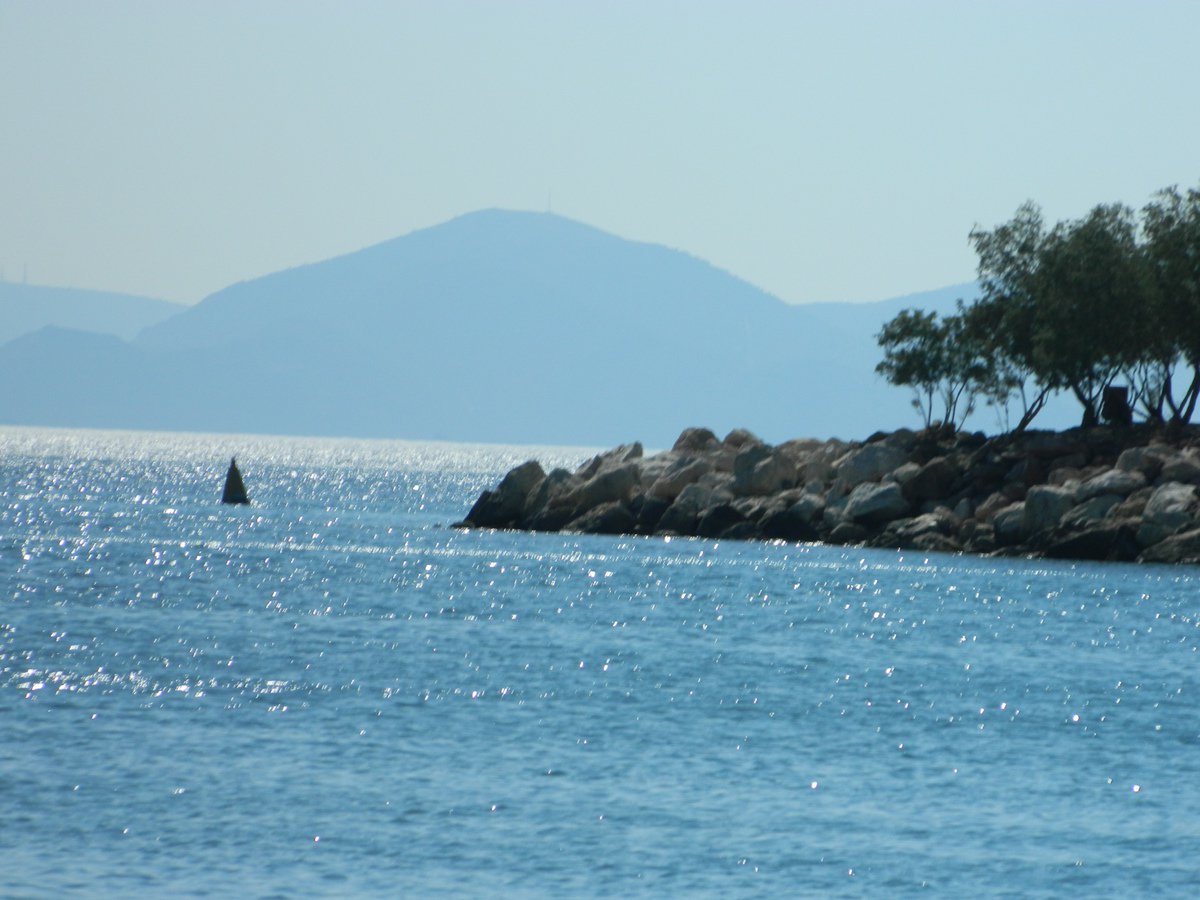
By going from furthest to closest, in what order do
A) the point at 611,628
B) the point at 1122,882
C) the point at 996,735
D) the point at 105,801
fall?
the point at 611,628 < the point at 996,735 < the point at 105,801 < the point at 1122,882

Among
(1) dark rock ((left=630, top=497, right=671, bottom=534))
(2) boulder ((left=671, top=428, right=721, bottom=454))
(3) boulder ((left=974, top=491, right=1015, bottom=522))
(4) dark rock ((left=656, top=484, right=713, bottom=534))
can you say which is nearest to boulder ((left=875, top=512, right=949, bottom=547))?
(3) boulder ((left=974, top=491, right=1015, bottom=522))

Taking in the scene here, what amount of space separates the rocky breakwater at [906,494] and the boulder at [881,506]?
50 mm

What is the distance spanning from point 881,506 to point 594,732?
39.1m

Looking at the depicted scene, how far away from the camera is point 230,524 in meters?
78.7

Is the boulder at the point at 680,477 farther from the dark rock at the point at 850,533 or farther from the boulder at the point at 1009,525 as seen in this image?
the boulder at the point at 1009,525

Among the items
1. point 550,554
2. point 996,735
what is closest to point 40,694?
point 996,735

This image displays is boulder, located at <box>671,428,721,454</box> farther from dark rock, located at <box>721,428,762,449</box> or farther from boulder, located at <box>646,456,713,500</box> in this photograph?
boulder, located at <box>646,456,713,500</box>

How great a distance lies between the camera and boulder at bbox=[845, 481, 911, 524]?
214ft

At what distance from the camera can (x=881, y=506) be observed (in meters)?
65.4

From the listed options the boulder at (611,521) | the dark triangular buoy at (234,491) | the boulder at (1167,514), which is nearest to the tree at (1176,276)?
the boulder at (1167,514)

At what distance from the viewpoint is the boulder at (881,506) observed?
65.4 metres

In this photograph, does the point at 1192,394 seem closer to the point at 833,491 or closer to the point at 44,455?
the point at 833,491

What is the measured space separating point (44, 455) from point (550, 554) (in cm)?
14678

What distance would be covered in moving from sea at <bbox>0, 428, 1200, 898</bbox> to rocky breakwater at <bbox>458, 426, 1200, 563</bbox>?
337 cm
